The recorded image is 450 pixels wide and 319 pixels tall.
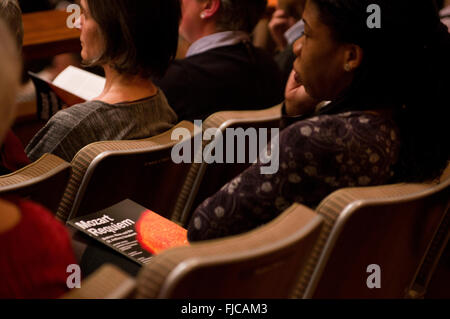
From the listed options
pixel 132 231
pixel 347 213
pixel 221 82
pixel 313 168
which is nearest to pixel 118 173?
pixel 132 231

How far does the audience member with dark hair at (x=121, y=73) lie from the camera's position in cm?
160

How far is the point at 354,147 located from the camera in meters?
1.18

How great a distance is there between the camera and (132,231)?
1.32 m

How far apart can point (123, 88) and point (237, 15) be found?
776mm

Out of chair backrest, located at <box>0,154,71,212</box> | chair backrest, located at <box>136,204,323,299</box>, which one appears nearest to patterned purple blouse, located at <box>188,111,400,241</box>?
chair backrest, located at <box>136,204,323,299</box>

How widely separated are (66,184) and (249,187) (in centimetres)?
40

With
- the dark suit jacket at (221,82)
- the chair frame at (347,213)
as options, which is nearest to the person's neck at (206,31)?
the dark suit jacket at (221,82)

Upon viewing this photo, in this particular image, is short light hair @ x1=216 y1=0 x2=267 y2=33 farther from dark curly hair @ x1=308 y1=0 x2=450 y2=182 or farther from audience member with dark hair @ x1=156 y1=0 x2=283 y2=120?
dark curly hair @ x1=308 y1=0 x2=450 y2=182

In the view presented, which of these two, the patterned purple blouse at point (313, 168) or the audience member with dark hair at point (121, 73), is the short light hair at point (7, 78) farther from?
the audience member with dark hair at point (121, 73)

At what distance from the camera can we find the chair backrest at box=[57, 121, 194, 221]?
1.36 meters

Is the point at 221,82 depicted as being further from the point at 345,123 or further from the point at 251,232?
the point at 251,232

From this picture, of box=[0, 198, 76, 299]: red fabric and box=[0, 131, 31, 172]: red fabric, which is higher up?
box=[0, 198, 76, 299]: red fabric

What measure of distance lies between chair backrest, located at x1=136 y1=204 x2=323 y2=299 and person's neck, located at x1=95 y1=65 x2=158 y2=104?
2.78 ft
